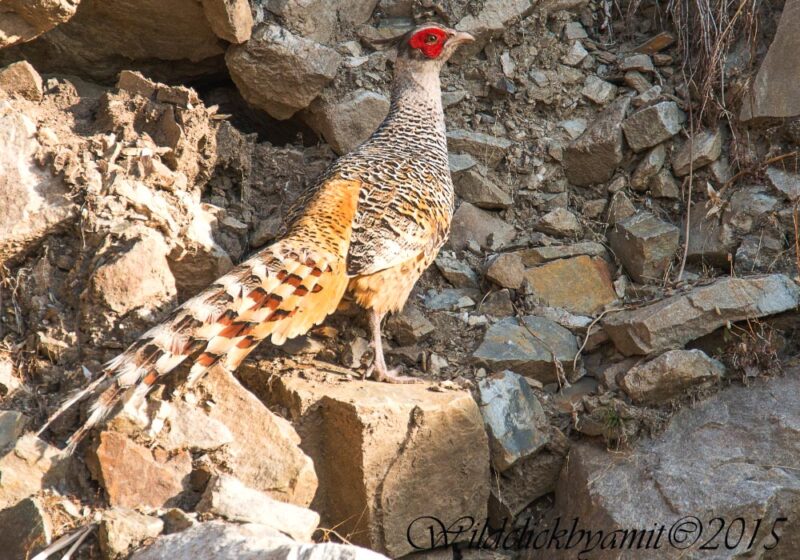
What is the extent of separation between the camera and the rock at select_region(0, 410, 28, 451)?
Result: 13.6 feet

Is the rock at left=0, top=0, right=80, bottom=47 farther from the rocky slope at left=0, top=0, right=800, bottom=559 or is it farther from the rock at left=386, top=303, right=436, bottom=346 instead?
the rock at left=386, top=303, right=436, bottom=346

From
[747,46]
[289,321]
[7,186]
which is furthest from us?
[747,46]

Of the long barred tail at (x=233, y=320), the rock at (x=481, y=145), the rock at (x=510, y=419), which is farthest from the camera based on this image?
the rock at (x=481, y=145)

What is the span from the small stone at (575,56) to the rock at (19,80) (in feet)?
12.8

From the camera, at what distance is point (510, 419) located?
5.15 metres

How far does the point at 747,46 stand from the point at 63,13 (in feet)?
15.5

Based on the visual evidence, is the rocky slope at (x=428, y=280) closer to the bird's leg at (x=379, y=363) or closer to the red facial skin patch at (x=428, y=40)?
the bird's leg at (x=379, y=363)

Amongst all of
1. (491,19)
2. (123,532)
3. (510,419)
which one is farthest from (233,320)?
(491,19)

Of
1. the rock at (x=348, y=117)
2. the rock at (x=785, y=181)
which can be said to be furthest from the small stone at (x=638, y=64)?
the rock at (x=348, y=117)

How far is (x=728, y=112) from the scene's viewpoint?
6391 millimetres

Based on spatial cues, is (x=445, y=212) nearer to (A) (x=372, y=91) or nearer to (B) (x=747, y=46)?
(A) (x=372, y=91)

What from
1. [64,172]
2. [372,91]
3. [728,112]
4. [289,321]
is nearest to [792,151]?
[728,112]

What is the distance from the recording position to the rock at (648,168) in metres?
6.46

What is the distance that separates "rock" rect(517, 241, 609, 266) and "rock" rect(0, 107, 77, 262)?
297 cm
